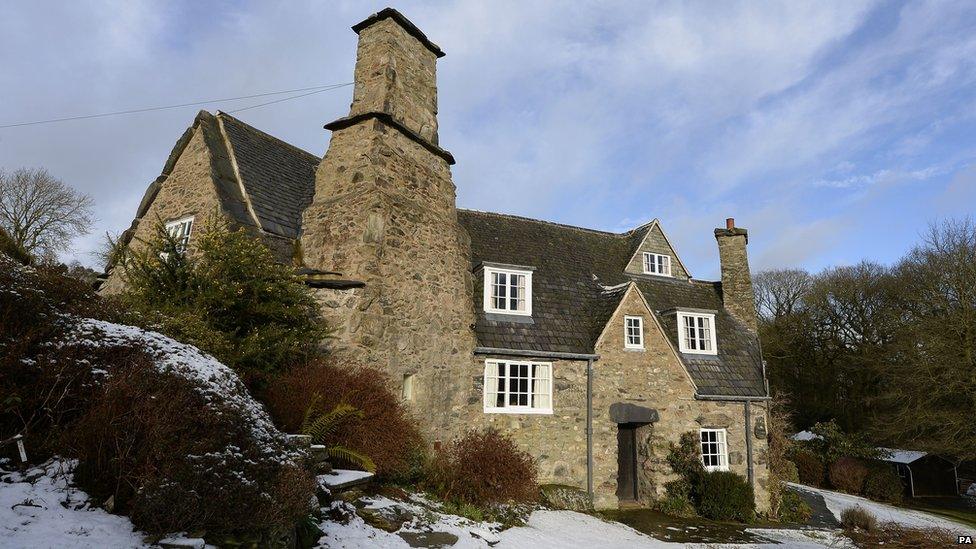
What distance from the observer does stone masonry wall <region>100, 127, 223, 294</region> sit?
1272 centimetres

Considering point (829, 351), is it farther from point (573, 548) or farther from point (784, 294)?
point (573, 548)

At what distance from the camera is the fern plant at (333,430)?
27.0ft

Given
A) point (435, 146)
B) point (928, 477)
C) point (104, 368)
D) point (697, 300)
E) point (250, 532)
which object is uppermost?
point (435, 146)

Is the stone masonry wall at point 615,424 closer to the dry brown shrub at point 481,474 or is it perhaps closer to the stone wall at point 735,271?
the dry brown shrub at point 481,474

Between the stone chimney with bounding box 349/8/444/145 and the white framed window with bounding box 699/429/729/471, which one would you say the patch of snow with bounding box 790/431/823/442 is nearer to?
the white framed window with bounding box 699/429/729/471

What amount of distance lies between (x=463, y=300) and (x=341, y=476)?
22.9 ft

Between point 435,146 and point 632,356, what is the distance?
27.7 ft

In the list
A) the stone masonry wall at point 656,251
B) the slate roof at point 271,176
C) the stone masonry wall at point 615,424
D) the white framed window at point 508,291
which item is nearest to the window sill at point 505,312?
the white framed window at point 508,291

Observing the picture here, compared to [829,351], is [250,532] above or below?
below

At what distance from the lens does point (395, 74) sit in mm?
13367

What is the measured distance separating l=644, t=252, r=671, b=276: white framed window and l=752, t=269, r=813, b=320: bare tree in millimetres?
26484

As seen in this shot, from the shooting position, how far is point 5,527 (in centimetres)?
377

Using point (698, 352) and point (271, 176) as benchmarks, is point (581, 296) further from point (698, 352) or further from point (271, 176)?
point (271, 176)

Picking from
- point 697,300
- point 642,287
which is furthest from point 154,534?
point 697,300
